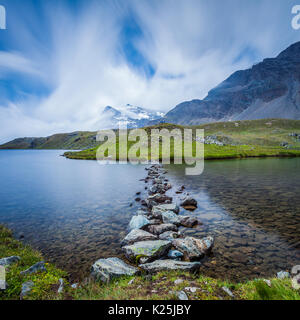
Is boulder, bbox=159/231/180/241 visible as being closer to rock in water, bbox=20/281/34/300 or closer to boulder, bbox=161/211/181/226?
boulder, bbox=161/211/181/226

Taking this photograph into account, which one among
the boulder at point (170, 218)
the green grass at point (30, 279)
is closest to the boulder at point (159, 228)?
the boulder at point (170, 218)

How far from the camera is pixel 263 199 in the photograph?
2244cm

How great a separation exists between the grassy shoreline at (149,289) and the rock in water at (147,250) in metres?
2.09

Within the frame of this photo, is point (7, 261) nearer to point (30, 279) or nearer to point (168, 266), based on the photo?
point (30, 279)

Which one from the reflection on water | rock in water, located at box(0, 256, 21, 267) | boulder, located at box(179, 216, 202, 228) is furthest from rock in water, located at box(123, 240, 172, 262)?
rock in water, located at box(0, 256, 21, 267)

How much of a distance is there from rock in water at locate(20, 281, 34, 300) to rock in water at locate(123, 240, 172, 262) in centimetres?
499

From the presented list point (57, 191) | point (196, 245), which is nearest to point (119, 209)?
point (196, 245)

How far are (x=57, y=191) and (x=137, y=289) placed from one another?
95.6ft

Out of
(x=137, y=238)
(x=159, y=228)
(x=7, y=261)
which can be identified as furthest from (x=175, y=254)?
(x=7, y=261)

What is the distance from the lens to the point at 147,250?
33.7 feet

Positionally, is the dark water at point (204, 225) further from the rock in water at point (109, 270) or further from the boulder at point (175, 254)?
the rock in water at point (109, 270)

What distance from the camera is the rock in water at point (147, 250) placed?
390 inches

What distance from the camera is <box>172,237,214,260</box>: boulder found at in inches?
400
